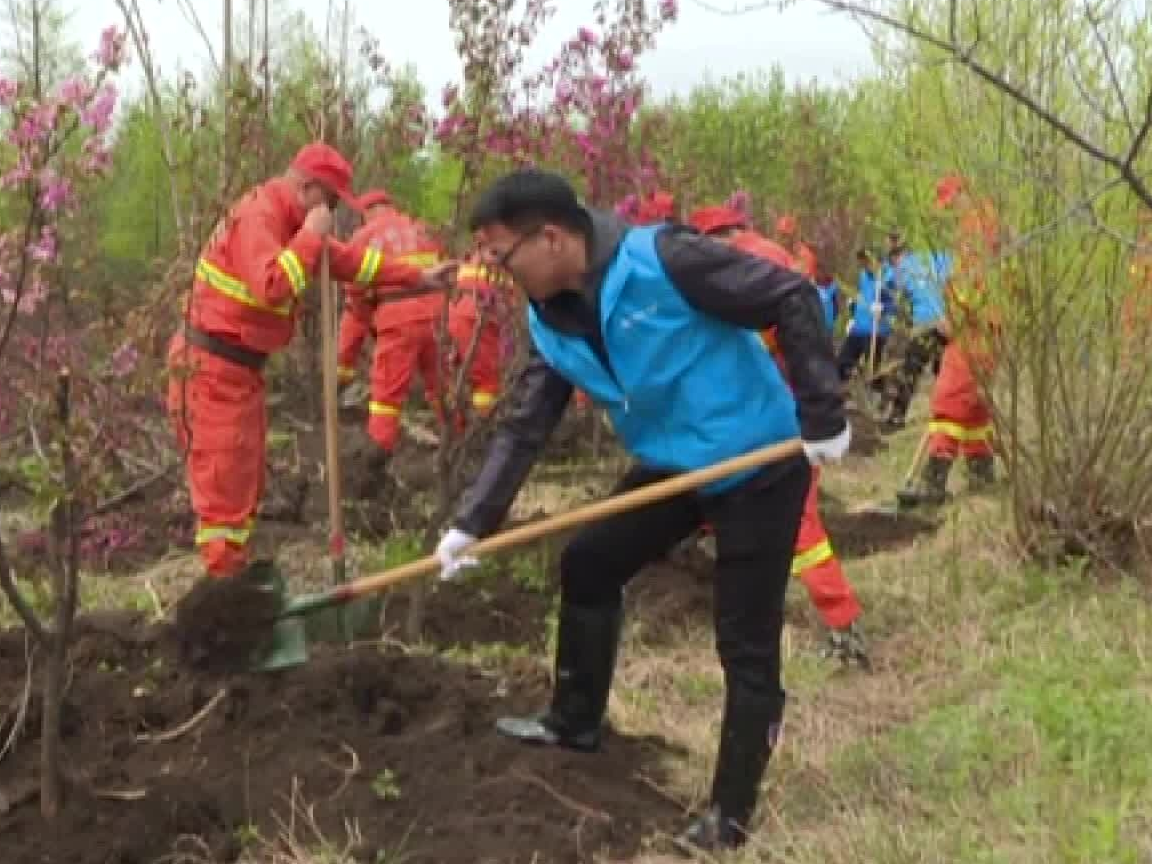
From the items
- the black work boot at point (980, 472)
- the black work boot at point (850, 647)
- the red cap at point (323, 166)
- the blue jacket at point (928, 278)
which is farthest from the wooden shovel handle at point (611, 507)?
the black work boot at point (980, 472)

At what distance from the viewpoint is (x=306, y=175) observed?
656 cm

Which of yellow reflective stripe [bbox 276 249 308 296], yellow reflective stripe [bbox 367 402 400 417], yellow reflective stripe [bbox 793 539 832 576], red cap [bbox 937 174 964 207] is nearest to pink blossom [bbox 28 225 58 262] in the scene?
yellow reflective stripe [bbox 276 249 308 296]

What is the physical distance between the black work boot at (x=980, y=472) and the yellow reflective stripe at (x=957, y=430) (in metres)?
0.20

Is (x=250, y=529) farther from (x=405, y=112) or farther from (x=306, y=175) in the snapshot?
(x=405, y=112)

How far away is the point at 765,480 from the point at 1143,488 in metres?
3.17

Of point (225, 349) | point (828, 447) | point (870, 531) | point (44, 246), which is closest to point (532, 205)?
point (828, 447)

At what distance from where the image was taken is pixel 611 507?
4.36 m

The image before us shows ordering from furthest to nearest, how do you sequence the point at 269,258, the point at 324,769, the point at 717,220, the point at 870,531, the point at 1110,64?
1. the point at 870,531
2. the point at 717,220
3. the point at 269,258
4. the point at 324,769
5. the point at 1110,64

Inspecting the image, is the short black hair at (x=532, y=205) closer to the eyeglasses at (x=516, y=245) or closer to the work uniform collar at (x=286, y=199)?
the eyeglasses at (x=516, y=245)

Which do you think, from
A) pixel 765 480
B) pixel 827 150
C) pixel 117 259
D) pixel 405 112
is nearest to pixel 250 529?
pixel 405 112

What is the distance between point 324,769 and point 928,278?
388 centimetres

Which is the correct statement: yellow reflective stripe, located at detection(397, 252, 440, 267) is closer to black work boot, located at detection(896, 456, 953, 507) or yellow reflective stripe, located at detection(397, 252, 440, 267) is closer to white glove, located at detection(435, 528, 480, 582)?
black work boot, located at detection(896, 456, 953, 507)

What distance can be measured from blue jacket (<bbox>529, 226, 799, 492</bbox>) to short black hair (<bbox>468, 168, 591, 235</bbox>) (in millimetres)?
142

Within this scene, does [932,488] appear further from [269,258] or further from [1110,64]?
[1110,64]
